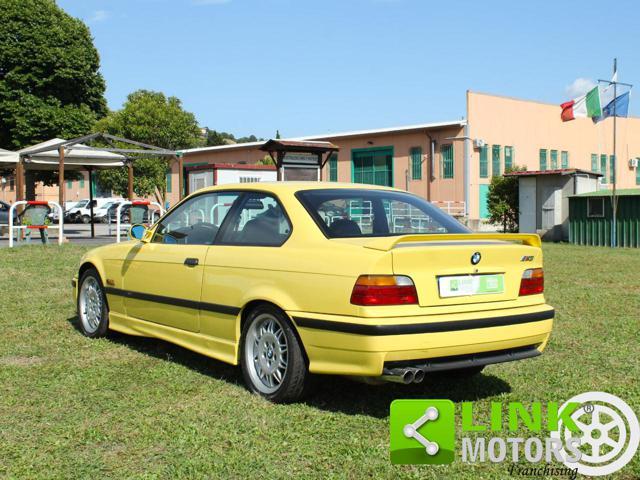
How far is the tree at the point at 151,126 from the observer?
125 ft

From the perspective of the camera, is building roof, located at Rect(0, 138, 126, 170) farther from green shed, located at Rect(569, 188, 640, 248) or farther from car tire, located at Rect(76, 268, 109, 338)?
green shed, located at Rect(569, 188, 640, 248)

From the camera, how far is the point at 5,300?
908cm

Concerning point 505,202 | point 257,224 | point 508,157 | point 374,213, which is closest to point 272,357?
point 257,224

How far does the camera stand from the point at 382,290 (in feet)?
13.8

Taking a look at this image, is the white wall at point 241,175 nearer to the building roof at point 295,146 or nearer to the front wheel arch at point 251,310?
Answer: the building roof at point 295,146

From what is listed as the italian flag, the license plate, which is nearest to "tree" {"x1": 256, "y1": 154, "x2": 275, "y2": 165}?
the italian flag

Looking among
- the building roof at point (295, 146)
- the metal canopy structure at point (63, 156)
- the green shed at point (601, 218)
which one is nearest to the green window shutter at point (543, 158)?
the green shed at point (601, 218)

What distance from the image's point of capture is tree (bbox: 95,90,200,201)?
125ft

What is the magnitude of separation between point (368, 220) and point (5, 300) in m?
5.70

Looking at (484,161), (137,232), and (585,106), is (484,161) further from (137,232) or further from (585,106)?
(137,232)

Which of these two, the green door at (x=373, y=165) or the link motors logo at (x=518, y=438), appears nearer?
the link motors logo at (x=518, y=438)

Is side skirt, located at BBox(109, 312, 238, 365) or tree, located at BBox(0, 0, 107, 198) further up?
tree, located at BBox(0, 0, 107, 198)

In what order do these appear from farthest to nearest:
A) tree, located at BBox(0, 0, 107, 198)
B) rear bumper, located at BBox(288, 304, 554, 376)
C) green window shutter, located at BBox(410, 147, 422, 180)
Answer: green window shutter, located at BBox(410, 147, 422, 180) < tree, located at BBox(0, 0, 107, 198) < rear bumper, located at BBox(288, 304, 554, 376)

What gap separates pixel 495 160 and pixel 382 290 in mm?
33516
